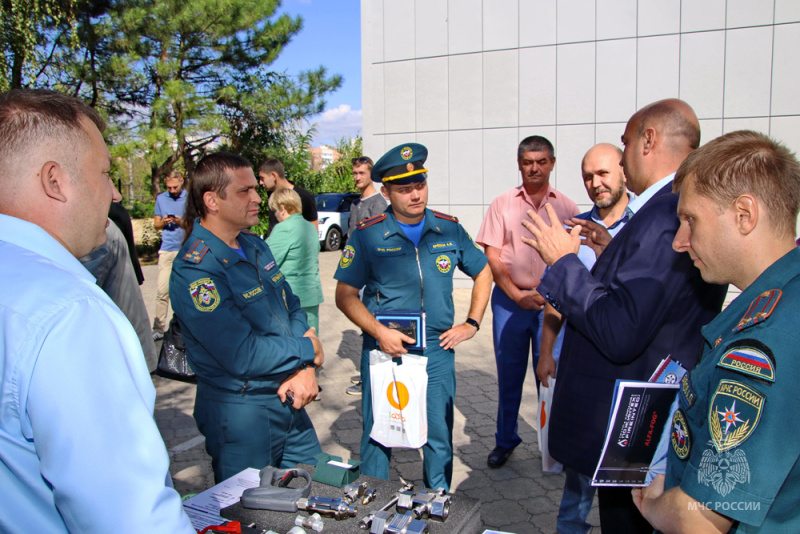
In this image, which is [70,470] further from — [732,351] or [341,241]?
[341,241]

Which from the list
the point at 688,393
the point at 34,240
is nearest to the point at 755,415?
the point at 688,393

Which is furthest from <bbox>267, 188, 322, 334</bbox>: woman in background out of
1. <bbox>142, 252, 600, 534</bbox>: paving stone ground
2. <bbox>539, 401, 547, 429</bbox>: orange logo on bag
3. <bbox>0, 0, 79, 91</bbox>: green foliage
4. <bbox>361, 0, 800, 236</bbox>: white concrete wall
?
<bbox>0, 0, 79, 91</bbox>: green foliage

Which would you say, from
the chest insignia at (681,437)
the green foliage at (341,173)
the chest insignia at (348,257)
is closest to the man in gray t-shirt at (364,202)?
the chest insignia at (348,257)

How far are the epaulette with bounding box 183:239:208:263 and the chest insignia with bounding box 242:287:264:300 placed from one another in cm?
25

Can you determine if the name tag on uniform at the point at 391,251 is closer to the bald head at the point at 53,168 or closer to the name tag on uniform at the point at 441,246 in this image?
the name tag on uniform at the point at 441,246

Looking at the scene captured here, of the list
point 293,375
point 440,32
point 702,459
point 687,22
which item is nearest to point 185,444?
point 293,375

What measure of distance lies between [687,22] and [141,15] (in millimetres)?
13195

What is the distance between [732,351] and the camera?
3.89ft

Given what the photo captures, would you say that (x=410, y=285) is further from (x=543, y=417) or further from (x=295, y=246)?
(x=295, y=246)

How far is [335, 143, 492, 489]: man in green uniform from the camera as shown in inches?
119

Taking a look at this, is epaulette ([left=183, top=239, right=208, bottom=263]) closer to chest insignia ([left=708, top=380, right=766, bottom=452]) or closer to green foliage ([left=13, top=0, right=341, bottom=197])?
chest insignia ([left=708, top=380, right=766, bottom=452])

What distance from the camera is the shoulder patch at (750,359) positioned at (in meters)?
1.10

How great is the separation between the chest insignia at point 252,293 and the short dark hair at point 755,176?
1.83m

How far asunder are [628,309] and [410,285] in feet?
4.77
